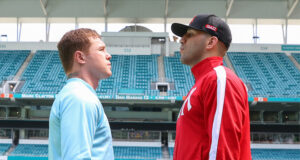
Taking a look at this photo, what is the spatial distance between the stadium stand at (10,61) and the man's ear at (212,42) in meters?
23.4

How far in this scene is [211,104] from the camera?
2383 millimetres

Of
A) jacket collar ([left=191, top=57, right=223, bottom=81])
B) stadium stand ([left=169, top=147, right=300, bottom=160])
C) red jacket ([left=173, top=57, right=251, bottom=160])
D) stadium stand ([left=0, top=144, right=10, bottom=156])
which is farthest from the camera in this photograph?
stadium stand ([left=0, top=144, right=10, bottom=156])

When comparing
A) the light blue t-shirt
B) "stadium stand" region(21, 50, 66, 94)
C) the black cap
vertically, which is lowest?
the light blue t-shirt

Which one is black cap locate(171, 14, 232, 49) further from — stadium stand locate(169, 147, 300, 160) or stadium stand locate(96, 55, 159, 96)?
stadium stand locate(169, 147, 300, 160)

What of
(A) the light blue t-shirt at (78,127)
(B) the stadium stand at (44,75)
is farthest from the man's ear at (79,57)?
(B) the stadium stand at (44,75)

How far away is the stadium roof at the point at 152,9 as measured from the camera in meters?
26.2

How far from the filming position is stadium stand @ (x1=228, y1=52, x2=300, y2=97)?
22.7m

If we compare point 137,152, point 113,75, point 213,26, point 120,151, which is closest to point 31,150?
point 120,151

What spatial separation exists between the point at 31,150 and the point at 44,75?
5478mm

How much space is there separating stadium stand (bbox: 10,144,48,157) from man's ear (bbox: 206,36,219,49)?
779 inches

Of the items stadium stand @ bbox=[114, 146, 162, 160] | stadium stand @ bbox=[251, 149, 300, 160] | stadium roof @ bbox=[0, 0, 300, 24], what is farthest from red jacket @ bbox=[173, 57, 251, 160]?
stadium roof @ bbox=[0, 0, 300, 24]

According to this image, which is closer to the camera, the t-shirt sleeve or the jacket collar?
the t-shirt sleeve

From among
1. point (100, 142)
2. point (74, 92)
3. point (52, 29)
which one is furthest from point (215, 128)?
point (52, 29)

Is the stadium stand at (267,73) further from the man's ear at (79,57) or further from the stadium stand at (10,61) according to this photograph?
the man's ear at (79,57)
